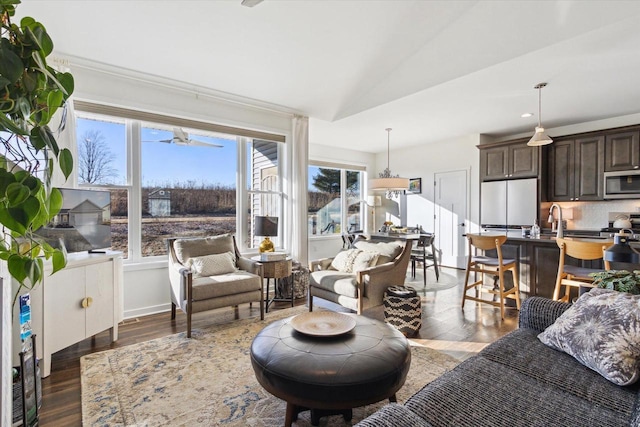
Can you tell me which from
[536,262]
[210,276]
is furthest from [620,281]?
[210,276]

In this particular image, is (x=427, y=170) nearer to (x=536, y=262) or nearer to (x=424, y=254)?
(x=424, y=254)

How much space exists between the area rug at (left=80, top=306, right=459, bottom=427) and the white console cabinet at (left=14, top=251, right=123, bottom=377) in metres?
0.26

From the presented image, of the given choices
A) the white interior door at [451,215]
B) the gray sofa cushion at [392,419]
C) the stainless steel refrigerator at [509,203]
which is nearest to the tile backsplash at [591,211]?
the stainless steel refrigerator at [509,203]

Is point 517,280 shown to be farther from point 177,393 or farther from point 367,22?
point 177,393

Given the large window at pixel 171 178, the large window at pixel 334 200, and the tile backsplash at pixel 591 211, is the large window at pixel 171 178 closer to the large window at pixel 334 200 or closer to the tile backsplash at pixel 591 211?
the large window at pixel 334 200

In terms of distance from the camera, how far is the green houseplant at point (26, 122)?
1.97ft


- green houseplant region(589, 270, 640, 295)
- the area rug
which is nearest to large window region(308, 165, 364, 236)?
the area rug

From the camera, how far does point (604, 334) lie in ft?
4.84

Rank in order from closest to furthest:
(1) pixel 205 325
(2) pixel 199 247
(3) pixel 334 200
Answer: (1) pixel 205 325, (2) pixel 199 247, (3) pixel 334 200

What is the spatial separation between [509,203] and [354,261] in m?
3.59

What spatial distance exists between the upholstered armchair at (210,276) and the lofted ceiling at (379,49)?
1.98 meters

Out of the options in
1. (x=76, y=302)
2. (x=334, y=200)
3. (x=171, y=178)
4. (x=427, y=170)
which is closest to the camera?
(x=76, y=302)

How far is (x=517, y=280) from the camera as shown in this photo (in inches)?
145

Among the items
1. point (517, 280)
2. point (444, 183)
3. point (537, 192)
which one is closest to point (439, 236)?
point (444, 183)
